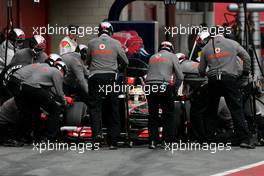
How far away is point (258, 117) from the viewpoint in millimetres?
15008

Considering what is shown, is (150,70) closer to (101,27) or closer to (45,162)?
(101,27)

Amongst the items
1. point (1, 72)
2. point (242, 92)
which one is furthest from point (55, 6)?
point (242, 92)

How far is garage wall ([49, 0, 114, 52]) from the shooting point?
2241 centimetres

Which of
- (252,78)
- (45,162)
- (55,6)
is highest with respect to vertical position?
(55,6)

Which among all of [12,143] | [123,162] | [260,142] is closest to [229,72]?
[260,142]

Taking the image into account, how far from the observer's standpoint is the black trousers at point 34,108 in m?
14.6

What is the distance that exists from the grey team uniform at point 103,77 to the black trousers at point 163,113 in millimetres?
521

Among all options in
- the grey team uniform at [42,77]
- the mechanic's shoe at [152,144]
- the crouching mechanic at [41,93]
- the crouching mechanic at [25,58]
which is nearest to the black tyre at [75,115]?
the crouching mechanic at [41,93]

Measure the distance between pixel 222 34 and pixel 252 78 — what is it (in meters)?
0.84
